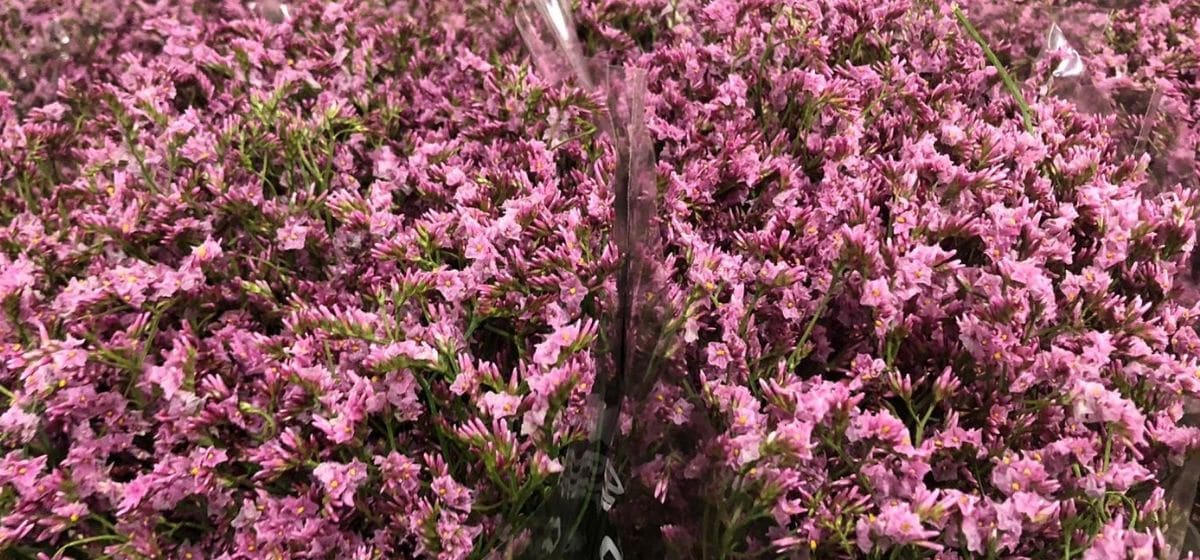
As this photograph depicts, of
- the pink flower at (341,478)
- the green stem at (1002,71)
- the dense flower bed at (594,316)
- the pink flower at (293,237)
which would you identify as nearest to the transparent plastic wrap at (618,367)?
the dense flower bed at (594,316)

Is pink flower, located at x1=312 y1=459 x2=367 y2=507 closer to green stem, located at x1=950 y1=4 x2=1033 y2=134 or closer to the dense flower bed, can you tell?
the dense flower bed

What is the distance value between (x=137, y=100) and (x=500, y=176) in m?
0.70

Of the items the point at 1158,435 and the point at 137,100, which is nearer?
the point at 1158,435

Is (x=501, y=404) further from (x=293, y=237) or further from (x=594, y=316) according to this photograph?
(x=293, y=237)

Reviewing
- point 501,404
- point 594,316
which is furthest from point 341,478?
point 594,316

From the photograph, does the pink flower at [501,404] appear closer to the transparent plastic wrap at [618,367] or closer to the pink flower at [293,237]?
the transparent plastic wrap at [618,367]

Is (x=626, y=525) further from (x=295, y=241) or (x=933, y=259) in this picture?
(x=295, y=241)

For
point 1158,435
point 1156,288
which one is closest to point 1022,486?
point 1158,435

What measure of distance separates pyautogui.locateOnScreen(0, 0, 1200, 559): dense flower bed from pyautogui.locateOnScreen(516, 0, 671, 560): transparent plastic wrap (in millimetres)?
29

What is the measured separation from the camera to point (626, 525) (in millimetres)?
1043

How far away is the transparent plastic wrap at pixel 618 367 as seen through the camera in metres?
1.00

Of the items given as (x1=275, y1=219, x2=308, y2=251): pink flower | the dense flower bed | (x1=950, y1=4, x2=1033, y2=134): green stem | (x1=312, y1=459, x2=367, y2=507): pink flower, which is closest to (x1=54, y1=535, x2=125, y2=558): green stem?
the dense flower bed

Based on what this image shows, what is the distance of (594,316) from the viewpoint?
3.47 feet

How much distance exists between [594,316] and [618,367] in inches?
3.4
